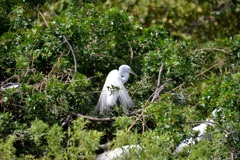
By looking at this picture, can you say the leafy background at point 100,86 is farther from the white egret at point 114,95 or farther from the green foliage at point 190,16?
the green foliage at point 190,16

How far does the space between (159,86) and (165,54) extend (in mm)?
246

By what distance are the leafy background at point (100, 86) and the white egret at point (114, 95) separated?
0.24ft

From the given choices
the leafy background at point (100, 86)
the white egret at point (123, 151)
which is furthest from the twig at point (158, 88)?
the white egret at point (123, 151)

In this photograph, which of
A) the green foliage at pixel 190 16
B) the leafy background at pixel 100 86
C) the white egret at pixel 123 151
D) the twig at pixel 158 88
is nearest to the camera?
the white egret at pixel 123 151

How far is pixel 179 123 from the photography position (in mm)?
5023

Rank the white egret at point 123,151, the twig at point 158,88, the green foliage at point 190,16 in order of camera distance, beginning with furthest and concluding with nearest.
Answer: the green foliage at point 190,16
the twig at point 158,88
the white egret at point 123,151

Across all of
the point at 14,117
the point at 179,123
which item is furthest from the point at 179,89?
the point at 14,117

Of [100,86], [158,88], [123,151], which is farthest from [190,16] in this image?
[123,151]

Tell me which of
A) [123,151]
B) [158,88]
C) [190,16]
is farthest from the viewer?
[190,16]

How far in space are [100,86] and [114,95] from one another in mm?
388

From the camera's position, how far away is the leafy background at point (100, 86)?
464 cm

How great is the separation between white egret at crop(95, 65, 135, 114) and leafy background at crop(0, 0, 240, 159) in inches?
2.9

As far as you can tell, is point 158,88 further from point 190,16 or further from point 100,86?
point 190,16

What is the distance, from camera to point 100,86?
20.4ft
